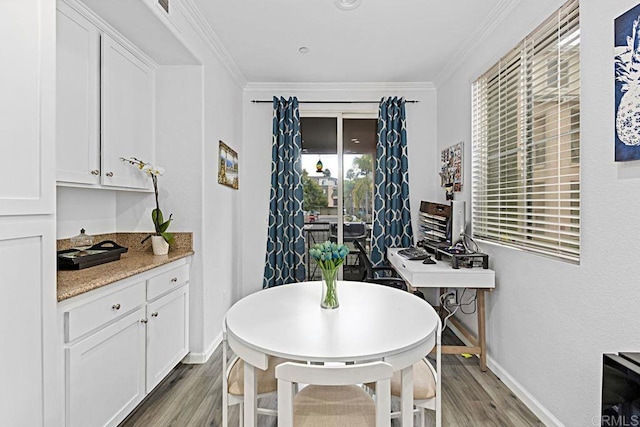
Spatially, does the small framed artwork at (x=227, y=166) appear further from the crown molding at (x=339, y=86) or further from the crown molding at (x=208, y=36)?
the crown molding at (x=339, y=86)

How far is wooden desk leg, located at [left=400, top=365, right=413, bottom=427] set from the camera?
1.34 metres

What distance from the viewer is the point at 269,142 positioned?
14.3 feet

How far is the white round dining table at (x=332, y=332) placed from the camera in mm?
1326

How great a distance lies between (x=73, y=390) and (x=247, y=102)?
11.4 ft

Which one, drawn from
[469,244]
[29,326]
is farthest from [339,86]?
[29,326]

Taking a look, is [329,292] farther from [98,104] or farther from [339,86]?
[339,86]

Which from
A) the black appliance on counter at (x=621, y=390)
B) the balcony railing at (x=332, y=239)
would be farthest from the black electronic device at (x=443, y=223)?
the black appliance on counter at (x=621, y=390)

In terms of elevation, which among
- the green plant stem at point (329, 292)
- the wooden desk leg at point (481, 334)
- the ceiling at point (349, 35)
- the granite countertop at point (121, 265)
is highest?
the ceiling at point (349, 35)

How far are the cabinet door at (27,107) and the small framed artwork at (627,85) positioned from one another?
2.37 metres

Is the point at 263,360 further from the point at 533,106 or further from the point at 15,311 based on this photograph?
the point at 533,106

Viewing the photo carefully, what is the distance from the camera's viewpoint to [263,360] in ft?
4.42

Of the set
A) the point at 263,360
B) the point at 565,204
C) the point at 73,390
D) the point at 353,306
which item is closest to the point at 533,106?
the point at 565,204

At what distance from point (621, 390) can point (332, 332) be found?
0.99 meters

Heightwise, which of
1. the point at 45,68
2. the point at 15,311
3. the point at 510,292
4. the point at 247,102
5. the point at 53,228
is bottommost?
the point at 510,292
